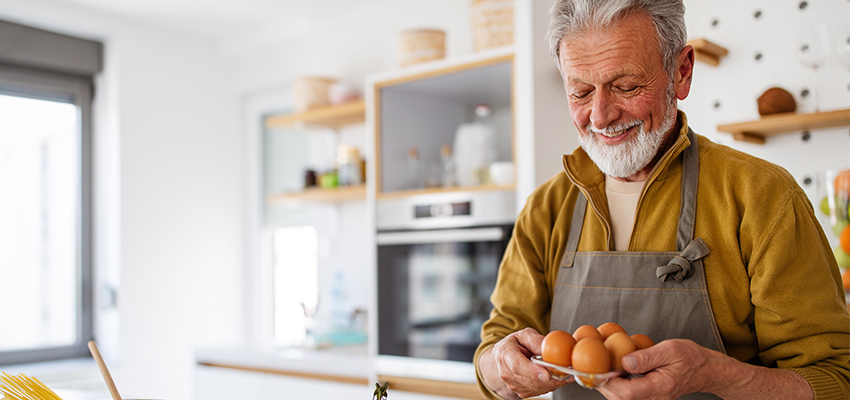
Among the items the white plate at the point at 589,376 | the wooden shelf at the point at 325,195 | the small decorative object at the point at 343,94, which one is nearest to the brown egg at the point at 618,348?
the white plate at the point at 589,376

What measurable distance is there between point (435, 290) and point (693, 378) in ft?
5.20

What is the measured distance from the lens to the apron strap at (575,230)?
126 centimetres

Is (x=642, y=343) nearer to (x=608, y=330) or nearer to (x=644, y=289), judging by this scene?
(x=608, y=330)

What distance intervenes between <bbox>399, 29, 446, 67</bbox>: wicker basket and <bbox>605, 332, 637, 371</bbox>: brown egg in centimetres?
182

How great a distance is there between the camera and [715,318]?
3.55 feet

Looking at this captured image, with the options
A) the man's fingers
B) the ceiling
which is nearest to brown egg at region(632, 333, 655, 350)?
the man's fingers

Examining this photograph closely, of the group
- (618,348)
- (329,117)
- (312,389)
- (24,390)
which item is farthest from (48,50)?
(618,348)

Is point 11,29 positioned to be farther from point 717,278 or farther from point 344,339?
point 717,278

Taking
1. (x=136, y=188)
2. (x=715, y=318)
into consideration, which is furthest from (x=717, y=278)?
(x=136, y=188)

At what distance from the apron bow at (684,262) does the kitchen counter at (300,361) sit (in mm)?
1659

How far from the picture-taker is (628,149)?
1142 millimetres

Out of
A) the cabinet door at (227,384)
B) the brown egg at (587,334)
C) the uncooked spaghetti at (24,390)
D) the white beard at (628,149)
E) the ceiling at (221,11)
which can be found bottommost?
the cabinet door at (227,384)

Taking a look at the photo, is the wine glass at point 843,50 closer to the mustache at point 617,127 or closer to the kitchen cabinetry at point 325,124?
the mustache at point 617,127

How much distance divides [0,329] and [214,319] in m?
1.02
